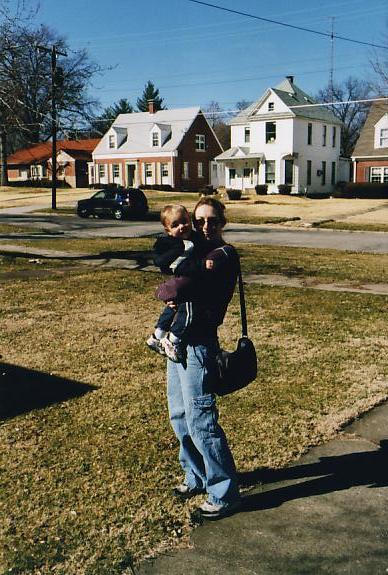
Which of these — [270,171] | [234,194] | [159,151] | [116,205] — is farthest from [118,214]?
[159,151]

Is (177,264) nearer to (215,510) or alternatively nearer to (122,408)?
(215,510)

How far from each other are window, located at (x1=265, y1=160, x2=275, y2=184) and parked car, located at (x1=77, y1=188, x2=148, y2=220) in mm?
19782

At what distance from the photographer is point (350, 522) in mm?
3439

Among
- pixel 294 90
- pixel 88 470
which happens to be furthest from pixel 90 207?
pixel 88 470

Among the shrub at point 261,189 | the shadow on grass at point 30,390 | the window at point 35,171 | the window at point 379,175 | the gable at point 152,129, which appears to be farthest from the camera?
the window at point 35,171

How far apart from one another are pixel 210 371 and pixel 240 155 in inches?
1923

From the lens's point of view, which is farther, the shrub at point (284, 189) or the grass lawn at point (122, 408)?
the shrub at point (284, 189)

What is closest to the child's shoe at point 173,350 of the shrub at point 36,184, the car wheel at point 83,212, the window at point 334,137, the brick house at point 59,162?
the car wheel at point 83,212

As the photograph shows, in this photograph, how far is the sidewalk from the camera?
3023mm

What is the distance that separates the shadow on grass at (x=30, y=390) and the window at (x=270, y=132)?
4631 cm

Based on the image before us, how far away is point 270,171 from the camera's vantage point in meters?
50.3

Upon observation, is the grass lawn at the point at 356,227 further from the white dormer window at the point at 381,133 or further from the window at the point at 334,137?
the window at the point at 334,137

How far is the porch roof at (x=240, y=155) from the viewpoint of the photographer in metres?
50.0

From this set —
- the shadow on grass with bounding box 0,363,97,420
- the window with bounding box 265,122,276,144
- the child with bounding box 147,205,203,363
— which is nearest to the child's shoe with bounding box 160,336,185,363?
the child with bounding box 147,205,203,363
